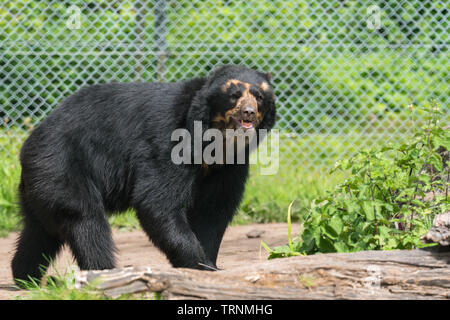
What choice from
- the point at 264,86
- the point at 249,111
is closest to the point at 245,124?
the point at 249,111

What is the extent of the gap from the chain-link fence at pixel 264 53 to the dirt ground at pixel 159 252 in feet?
4.14

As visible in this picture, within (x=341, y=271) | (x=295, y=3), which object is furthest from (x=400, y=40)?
(x=341, y=271)

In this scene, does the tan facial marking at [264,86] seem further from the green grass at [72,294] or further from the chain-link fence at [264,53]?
the chain-link fence at [264,53]

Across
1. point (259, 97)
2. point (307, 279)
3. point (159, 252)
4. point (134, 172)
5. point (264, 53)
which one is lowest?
point (159, 252)

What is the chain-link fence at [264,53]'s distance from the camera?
772 cm

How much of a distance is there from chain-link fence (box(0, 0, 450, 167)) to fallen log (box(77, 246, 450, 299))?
4275 millimetres

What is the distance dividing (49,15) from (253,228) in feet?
10.8

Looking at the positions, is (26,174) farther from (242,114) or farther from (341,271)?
(341,271)

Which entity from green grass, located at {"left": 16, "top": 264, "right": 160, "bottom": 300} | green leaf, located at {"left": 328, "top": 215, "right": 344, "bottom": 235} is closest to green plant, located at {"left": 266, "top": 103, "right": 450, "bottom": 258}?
green leaf, located at {"left": 328, "top": 215, "right": 344, "bottom": 235}

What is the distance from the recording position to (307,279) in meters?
3.32

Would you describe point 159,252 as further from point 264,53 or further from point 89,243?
point 264,53

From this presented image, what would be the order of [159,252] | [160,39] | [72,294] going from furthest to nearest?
[160,39]
[159,252]
[72,294]

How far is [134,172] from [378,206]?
1644mm

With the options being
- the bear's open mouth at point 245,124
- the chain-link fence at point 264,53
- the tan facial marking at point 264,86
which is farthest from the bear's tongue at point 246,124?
the chain-link fence at point 264,53
